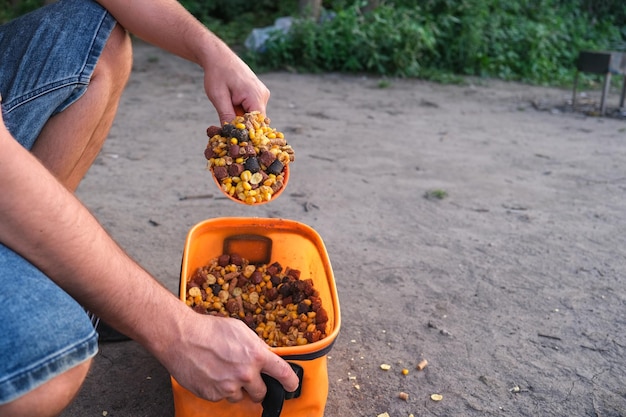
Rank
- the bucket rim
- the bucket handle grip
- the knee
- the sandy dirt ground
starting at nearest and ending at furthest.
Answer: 1. the knee
2. the bucket handle grip
3. the bucket rim
4. the sandy dirt ground

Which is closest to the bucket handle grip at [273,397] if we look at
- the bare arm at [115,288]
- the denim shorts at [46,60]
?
the bare arm at [115,288]

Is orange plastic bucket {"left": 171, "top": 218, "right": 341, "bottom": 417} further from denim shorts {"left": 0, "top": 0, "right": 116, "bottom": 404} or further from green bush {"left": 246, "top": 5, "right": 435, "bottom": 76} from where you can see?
green bush {"left": 246, "top": 5, "right": 435, "bottom": 76}

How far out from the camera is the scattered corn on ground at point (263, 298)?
161cm

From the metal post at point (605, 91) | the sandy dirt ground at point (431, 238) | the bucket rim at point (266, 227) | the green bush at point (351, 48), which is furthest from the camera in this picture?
the green bush at point (351, 48)

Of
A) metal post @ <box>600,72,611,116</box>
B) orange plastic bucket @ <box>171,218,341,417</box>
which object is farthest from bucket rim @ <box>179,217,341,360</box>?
metal post @ <box>600,72,611,116</box>

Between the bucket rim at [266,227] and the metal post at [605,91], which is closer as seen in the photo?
the bucket rim at [266,227]

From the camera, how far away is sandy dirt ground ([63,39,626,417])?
65.4 inches

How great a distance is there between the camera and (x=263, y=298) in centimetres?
179

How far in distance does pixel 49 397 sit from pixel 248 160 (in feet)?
2.60

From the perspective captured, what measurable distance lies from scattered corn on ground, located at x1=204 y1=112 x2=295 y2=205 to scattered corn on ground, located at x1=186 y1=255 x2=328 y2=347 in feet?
0.92

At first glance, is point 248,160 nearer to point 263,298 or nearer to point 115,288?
point 263,298

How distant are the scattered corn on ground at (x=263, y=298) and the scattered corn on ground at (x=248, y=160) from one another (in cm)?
28

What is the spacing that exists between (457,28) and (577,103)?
2.02 m

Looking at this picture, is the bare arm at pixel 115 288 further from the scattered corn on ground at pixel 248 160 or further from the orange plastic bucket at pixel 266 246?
the scattered corn on ground at pixel 248 160
